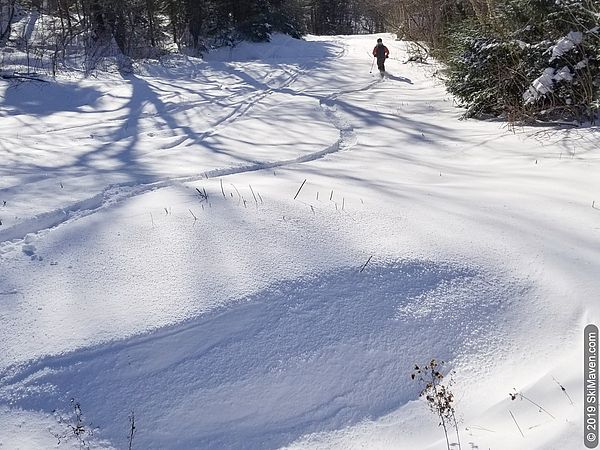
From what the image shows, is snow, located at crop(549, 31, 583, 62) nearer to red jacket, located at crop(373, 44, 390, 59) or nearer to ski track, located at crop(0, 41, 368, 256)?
ski track, located at crop(0, 41, 368, 256)

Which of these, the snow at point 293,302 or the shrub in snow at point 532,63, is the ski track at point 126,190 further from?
the shrub in snow at point 532,63

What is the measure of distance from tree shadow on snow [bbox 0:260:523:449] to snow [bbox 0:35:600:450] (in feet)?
0.03

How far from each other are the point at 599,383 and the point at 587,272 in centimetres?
113

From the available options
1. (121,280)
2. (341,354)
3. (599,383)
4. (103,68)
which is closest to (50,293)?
(121,280)

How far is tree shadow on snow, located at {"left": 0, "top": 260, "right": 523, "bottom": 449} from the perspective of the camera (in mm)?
2770

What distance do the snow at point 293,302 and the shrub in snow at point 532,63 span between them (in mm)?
2451

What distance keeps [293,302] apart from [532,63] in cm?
789

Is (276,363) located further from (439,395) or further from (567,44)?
(567,44)

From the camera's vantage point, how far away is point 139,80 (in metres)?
14.6

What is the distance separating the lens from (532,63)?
924 cm

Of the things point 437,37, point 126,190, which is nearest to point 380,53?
point 437,37

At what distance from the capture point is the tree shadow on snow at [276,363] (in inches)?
109

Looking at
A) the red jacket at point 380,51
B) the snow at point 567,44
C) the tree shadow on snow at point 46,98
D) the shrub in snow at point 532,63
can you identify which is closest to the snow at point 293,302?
the shrub in snow at point 532,63

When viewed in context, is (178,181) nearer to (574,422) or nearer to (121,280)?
(121,280)
